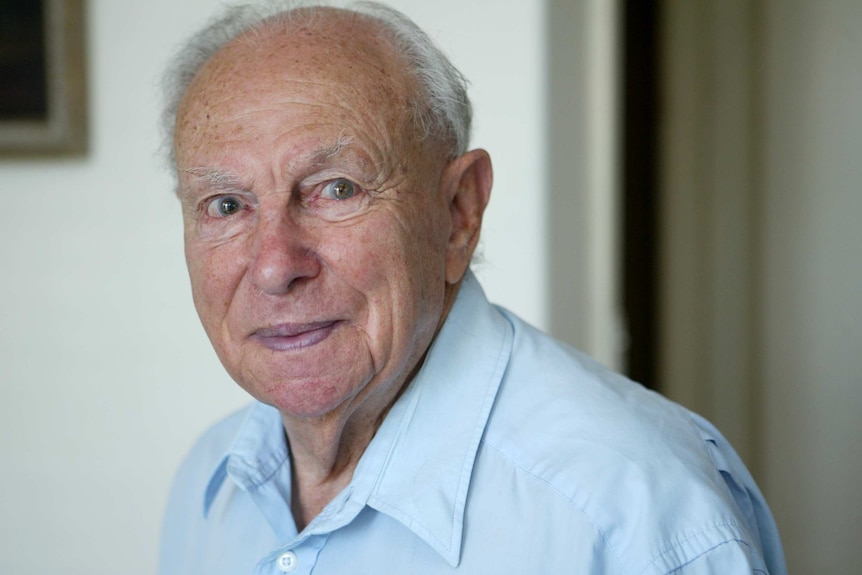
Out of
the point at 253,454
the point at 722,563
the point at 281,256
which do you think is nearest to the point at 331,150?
the point at 281,256

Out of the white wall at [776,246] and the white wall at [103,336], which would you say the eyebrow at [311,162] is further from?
the white wall at [776,246]

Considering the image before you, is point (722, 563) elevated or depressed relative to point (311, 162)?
depressed

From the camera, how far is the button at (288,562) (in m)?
1.05

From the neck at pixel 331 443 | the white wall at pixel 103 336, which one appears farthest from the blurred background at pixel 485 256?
the neck at pixel 331 443

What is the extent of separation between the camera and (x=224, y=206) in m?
1.08

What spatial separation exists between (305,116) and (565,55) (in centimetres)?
125

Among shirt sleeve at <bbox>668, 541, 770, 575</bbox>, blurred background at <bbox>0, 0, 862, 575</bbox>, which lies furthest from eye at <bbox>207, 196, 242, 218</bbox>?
blurred background at <bbox>0, 0, 862, 575</bbox>

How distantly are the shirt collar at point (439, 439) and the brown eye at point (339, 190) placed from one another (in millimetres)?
222

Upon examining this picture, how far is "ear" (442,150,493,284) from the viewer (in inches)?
45.3

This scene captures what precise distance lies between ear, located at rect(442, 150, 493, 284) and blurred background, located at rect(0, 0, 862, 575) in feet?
2.51

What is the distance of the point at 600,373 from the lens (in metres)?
1.11

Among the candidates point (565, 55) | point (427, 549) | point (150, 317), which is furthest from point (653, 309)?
point (427, 549)

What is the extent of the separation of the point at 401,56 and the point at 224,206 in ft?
0.97

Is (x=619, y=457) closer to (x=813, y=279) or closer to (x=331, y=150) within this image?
(x=331, y=150)
